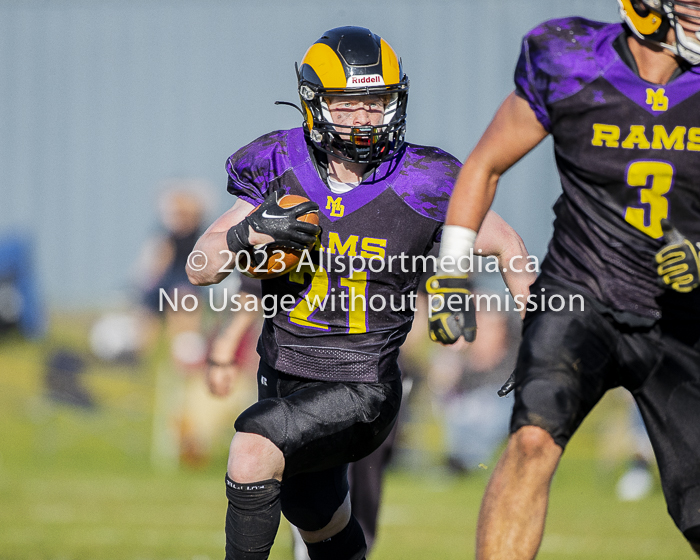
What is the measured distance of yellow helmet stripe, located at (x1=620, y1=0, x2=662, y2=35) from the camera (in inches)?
105

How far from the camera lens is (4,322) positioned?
30.0 feet

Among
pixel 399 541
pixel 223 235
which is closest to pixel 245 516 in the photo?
pixel 223 235

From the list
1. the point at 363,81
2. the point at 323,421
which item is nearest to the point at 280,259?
the point at 323,421

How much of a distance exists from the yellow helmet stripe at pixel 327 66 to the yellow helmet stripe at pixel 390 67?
16 cm

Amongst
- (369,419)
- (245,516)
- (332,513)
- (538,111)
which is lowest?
(332,513)

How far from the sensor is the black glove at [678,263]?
2.54 m

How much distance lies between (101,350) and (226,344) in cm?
499

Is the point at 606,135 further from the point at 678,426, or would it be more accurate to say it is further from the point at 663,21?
the point at 678,426

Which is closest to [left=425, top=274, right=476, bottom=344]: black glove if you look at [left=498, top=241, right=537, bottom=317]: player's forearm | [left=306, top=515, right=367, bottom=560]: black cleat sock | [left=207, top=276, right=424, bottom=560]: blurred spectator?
[left=498, top=241, right=537, bottom=317]: player's forearm

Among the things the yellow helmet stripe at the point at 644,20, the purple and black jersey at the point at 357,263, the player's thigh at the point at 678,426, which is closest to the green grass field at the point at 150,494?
the purple and black jersey at the point at 357,263

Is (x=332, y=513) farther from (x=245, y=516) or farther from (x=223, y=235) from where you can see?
(x=223, y=235)

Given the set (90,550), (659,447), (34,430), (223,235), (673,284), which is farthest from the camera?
(34,430)

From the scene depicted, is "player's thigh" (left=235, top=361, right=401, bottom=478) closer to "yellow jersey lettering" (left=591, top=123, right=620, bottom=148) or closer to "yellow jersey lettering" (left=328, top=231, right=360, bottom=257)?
"yellow jersey lettering" (left=328, top=231, right=360, bottom=257)

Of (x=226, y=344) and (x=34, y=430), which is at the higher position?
(x=226, y=344)
